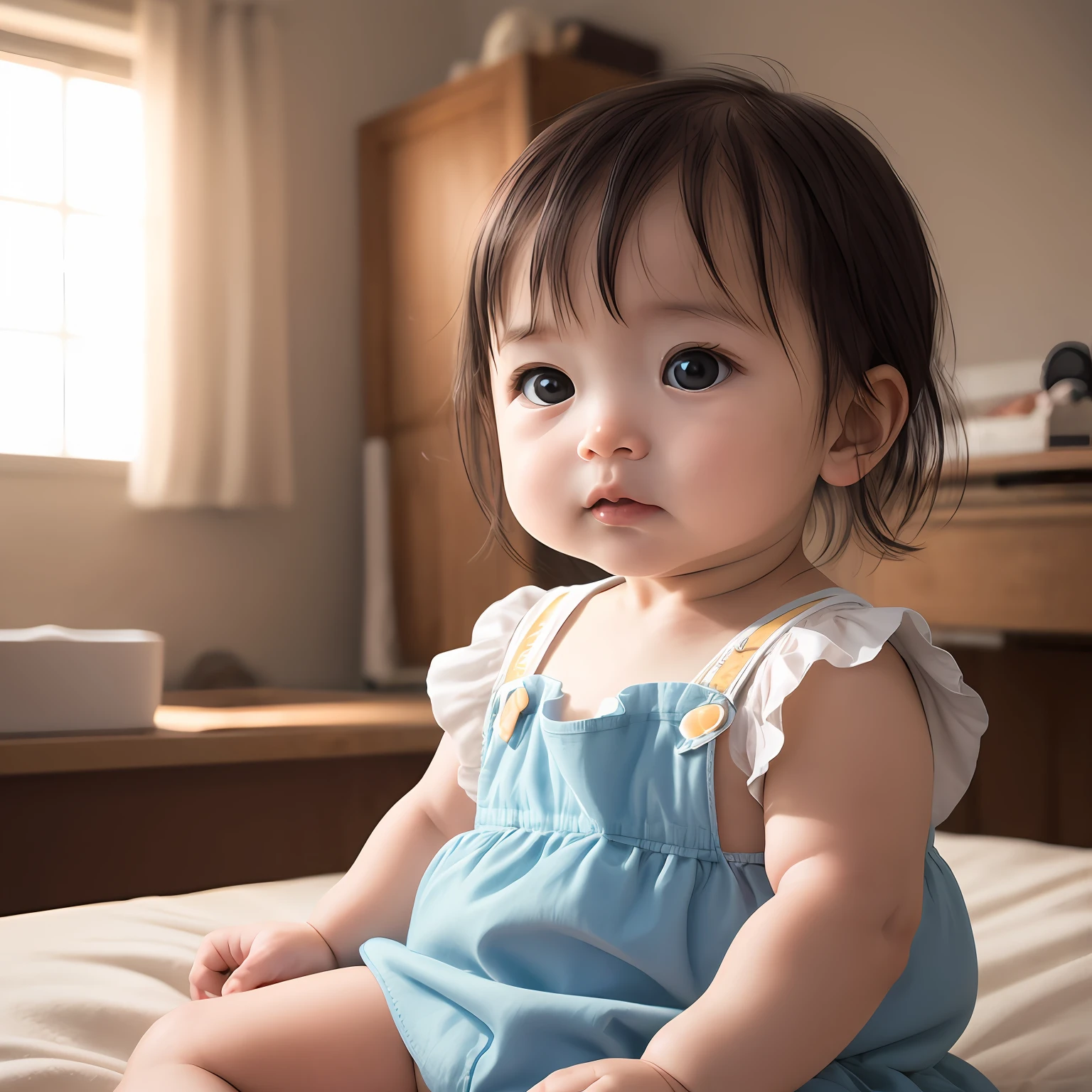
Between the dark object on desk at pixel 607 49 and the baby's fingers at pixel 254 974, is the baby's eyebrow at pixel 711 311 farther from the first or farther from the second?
the dark object on desk at pixel 607 49

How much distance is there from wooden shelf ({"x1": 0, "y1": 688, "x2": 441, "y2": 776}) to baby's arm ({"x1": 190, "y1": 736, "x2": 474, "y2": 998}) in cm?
97

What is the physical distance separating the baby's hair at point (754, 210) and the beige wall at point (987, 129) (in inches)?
71.9

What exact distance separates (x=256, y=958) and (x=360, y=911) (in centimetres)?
7

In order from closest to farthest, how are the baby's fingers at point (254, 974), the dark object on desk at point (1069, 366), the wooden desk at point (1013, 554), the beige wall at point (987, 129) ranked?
the baby's fingers at point (254, 974) < the wooden desk at point (1013, 554) < the dark object on desk at point (1069, 366) < the beige wall at point (987, 129)

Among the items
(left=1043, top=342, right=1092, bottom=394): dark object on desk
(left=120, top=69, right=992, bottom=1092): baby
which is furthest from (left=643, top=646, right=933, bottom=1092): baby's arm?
(left=1043, top=342, right=1092, bottom=394): dark object on desk

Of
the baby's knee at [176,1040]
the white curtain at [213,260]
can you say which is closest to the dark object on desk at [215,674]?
the white curtain at [213,260]

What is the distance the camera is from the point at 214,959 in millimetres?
640

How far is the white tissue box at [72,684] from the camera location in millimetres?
1622

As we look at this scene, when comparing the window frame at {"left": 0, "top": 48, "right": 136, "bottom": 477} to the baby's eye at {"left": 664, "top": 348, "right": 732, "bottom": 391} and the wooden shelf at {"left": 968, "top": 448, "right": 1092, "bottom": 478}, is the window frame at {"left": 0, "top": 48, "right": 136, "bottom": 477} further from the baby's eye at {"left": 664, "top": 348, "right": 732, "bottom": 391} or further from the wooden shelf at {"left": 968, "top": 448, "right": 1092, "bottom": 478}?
the baby's eye at {"left": 664, "top": 348, "right": 732, "bottom": 391}

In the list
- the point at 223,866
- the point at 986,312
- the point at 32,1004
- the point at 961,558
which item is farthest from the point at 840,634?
the point at 986,312

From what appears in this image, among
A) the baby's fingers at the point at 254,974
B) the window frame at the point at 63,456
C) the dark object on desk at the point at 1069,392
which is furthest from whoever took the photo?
the window frame at the point at 63,456

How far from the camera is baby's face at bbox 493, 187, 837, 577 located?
0.51m

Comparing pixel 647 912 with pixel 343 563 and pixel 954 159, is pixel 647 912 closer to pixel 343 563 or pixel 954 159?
pixel 954 159

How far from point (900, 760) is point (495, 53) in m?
2.67
